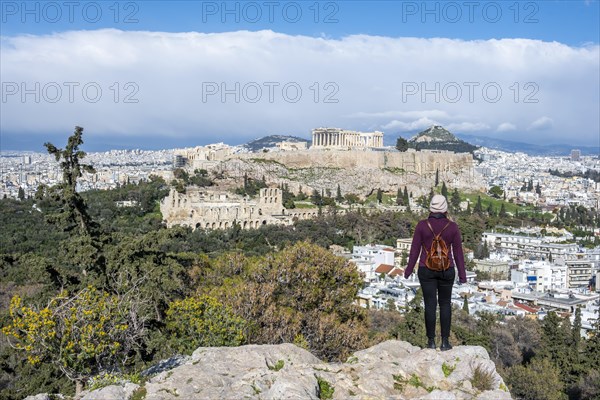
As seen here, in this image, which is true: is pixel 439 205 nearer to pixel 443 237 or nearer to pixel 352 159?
pixel 443 237

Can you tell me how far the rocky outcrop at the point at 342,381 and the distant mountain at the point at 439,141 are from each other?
379ft

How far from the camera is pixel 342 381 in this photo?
5.64 metres

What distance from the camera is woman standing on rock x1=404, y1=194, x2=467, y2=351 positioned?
558 cm

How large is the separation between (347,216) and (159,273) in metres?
38.4

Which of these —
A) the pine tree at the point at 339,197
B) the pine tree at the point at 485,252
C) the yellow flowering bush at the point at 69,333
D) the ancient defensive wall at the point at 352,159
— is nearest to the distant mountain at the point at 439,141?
the ancient defensive wall at the point at 352,159

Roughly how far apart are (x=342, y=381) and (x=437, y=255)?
1.55 metres

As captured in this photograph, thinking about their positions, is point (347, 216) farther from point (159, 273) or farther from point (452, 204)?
point (159, 273)

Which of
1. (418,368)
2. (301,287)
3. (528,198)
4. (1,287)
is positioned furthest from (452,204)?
(418,368)

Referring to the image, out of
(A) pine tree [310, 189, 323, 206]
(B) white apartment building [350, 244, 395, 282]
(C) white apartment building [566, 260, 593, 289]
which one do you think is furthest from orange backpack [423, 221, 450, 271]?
(A) pine tree [310, 189, 323, 206]

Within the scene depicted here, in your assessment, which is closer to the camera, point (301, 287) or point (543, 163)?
point (301, 287)

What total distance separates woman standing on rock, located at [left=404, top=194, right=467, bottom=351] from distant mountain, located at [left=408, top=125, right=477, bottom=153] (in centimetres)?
11540

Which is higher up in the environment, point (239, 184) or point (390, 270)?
point (239, 184)

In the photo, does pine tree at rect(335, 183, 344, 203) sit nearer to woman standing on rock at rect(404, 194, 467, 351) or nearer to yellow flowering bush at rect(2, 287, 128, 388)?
yellow flowering bush at rect(2, 287, 128, 388)

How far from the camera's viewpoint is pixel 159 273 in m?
11.8
